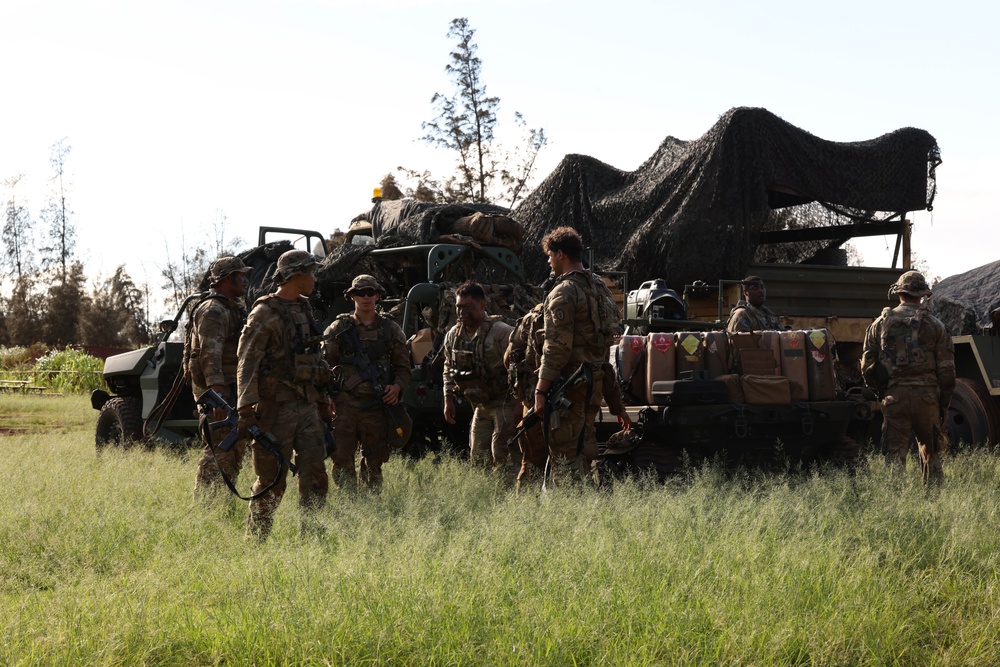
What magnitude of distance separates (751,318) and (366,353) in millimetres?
3525

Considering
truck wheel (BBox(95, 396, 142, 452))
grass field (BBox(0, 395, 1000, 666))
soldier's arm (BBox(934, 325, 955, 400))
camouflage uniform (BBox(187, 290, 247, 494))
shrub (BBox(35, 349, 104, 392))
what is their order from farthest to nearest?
shrub (BBox(35, 349, 104, 392))
truck wheel (BBox(95, 396, 142, 452))
soldier's arm (BBox(934, 325, 955, 400))
camouflage uniform (BBox(187, 290, 247, 494))
grass field (BBox(0, 395, 1000, 666))

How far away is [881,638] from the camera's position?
3.96 meters

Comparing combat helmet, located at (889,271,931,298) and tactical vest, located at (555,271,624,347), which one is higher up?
combat helmet, located at (889,271,931,298)

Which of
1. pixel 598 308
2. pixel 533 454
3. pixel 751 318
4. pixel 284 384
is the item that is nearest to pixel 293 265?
pixel 284 384

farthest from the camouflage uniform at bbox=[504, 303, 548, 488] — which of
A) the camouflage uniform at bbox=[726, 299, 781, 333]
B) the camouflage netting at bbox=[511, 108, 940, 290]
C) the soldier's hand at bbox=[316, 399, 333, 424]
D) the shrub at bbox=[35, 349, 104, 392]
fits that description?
the shrub at bbox=[35, 349, 104, 392]

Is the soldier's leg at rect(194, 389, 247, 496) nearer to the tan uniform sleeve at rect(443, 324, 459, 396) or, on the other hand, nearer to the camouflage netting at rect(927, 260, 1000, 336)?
the tan uniform sleeve at rect(443, 324, 459, 396)

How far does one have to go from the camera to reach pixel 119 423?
420 inches

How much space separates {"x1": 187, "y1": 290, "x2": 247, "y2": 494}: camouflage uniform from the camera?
664 centimetres

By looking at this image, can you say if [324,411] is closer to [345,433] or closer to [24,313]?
[345,433]

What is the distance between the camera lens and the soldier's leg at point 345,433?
713cm

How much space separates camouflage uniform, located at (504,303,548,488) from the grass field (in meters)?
0.35

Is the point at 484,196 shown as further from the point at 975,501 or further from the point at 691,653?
the point at 691,653

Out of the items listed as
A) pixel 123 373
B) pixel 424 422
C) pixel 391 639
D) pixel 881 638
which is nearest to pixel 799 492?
pixel 881 638

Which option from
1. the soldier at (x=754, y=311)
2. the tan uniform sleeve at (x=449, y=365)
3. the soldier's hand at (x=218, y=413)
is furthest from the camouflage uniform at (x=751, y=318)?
the soldier's hand at (x=218, y=413)
